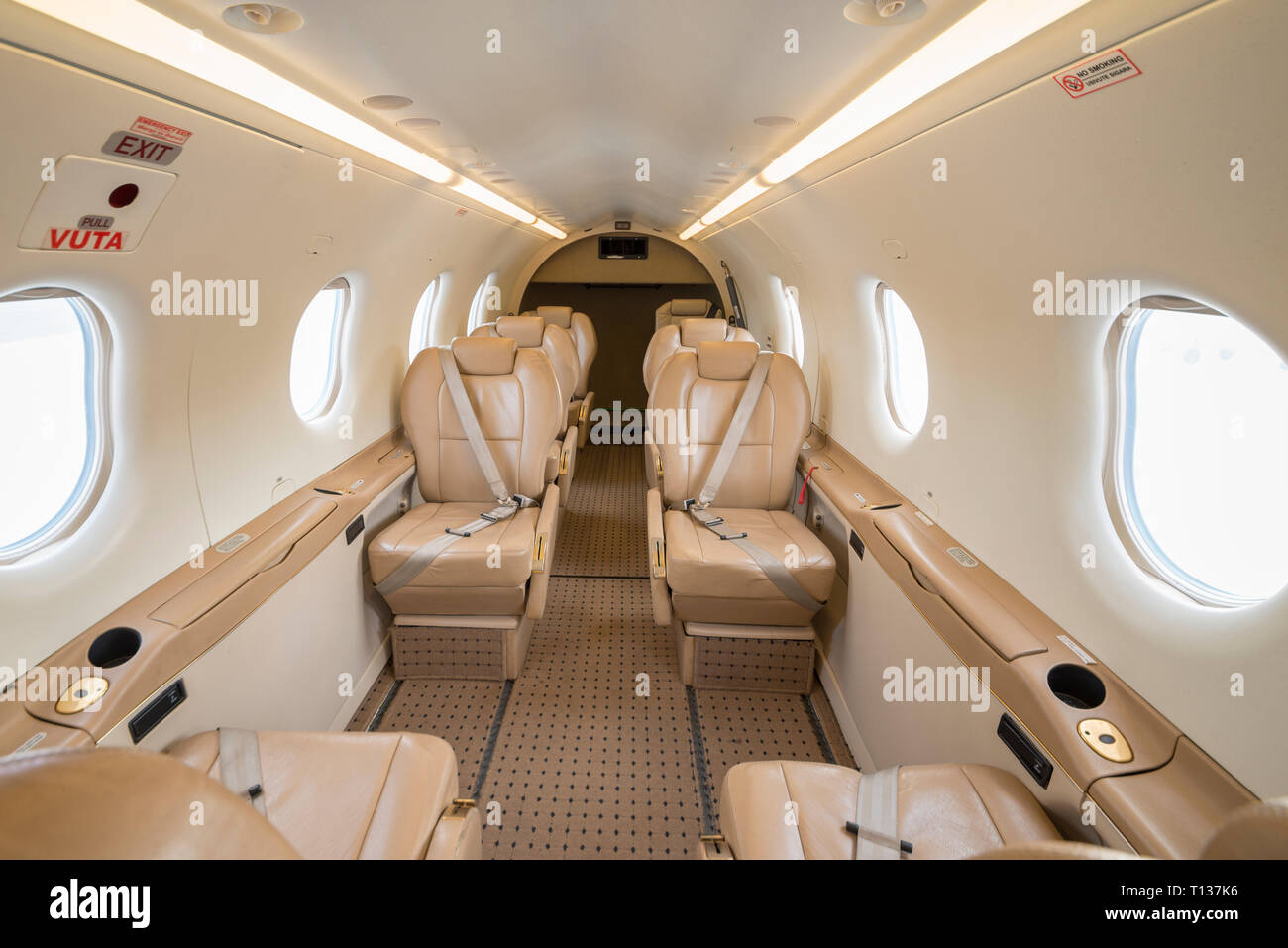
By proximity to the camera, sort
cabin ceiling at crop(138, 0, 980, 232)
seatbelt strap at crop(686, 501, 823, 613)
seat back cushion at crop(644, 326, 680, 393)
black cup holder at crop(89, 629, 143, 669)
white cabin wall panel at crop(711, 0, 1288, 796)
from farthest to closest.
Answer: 1. seat back cushion at crop(644, 326, 680, 393)
2. seatbelt strap at crop(686, 501, 823, 613)
3. black cup holder at crop(89, 629, 143, 669)
4. cabin ceiling at crop(138, 0, 980, 232)
5. white cabin wall panel at crop(711, 0, 1288, 796)

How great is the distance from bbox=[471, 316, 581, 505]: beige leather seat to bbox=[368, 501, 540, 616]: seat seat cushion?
0.96 meters

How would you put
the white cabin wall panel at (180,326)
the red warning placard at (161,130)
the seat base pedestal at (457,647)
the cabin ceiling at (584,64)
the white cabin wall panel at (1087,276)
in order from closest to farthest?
the white cabin wall panel at (1087,276) < the white cabin wall panel at (180,326) < the red warning placard at (161,130) < the cabin ceiling at (584,64) < the seat base pedestal at (457,647)

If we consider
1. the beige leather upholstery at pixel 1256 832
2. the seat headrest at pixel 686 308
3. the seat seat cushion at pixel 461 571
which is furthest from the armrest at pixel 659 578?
the seat headrest at pixel 686 308

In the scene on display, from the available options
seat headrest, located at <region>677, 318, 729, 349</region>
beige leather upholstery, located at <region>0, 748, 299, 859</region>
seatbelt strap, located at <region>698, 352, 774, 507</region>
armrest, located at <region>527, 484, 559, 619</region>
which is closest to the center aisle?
armrest, located at <region>527, 484, 559, 619</region>

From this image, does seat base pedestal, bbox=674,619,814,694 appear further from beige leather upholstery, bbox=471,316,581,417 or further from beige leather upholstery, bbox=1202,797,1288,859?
beige leather upholstery, bbox=1202,797,1288,859

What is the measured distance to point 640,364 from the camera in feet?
39.3

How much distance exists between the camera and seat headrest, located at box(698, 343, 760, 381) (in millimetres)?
4223

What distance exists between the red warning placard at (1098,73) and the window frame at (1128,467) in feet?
2.16

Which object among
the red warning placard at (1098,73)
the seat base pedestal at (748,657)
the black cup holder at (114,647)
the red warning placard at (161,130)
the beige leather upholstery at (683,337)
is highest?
the red warning placard at (161,130)

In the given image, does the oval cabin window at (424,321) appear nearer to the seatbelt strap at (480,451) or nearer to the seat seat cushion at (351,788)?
the seatbelt strap at (480,451)

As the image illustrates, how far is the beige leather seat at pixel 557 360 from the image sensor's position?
206 inches

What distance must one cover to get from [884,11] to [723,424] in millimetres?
2715

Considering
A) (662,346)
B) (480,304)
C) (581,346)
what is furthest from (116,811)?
(480,304)

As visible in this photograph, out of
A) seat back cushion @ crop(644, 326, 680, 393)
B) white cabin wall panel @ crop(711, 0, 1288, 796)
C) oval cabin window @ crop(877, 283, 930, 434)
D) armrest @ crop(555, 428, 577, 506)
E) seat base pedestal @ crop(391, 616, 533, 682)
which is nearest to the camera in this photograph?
white cabin wall panel @ crop(711, 0, 1288, 796)
